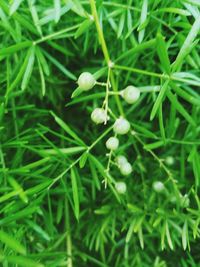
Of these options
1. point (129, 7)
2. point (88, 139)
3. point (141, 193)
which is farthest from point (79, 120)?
point (129, 7)

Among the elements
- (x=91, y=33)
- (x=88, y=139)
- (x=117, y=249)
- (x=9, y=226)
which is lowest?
(x=117, y=249)

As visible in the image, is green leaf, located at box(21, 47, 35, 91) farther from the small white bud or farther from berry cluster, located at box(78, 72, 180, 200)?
the small white bud

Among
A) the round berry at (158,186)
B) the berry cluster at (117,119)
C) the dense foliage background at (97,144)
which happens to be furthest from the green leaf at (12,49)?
the round berry at (158,186)

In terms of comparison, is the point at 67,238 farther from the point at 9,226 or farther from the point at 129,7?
the point at 129,7

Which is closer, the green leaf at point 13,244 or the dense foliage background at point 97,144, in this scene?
the green leaf at point 13,244

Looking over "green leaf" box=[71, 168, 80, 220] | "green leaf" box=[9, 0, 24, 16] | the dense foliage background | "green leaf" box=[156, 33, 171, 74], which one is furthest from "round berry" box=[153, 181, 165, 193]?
"green leaf" box=[9, 0, 24, 16]

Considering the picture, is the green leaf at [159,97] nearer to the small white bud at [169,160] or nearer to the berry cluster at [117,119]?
the berry cluster at [117,119]

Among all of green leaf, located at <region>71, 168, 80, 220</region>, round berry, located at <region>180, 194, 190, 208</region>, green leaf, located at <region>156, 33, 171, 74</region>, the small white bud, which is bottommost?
round berry, located at <region>180, 194, 190, 208</region>

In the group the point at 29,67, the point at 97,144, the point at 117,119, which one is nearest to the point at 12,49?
the point at 29,67
